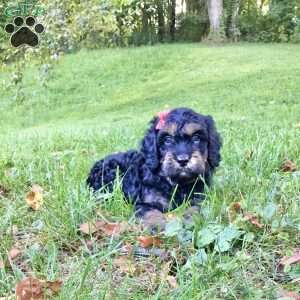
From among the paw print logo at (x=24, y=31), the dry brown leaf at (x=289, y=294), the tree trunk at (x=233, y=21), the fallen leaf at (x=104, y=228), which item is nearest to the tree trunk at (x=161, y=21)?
the tree trunk at (x=233, y=21)

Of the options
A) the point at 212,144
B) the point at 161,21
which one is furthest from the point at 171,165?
the point at 161,21

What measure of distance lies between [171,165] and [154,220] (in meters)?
0.38

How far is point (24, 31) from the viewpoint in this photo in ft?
17.3

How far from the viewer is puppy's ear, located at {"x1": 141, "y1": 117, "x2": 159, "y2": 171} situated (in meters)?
4.34

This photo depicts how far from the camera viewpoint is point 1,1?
227 inches

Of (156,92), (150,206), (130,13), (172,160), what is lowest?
(156,92)

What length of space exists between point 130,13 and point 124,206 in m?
3.48

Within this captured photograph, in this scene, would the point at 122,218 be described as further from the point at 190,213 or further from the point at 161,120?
the point at 161,120

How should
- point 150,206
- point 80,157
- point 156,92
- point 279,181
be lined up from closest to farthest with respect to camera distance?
point 150,206 < point 279,181 < point 80,157 < point 156,92

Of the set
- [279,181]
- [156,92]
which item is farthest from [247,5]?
[279,181]

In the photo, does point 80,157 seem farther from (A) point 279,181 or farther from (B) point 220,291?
(B) point 220,291

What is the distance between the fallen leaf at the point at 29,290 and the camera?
291 cm

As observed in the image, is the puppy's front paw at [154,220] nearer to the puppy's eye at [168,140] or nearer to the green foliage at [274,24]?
the puppy's eye at [168,140]

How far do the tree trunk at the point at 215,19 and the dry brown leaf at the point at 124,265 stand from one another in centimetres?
2960
